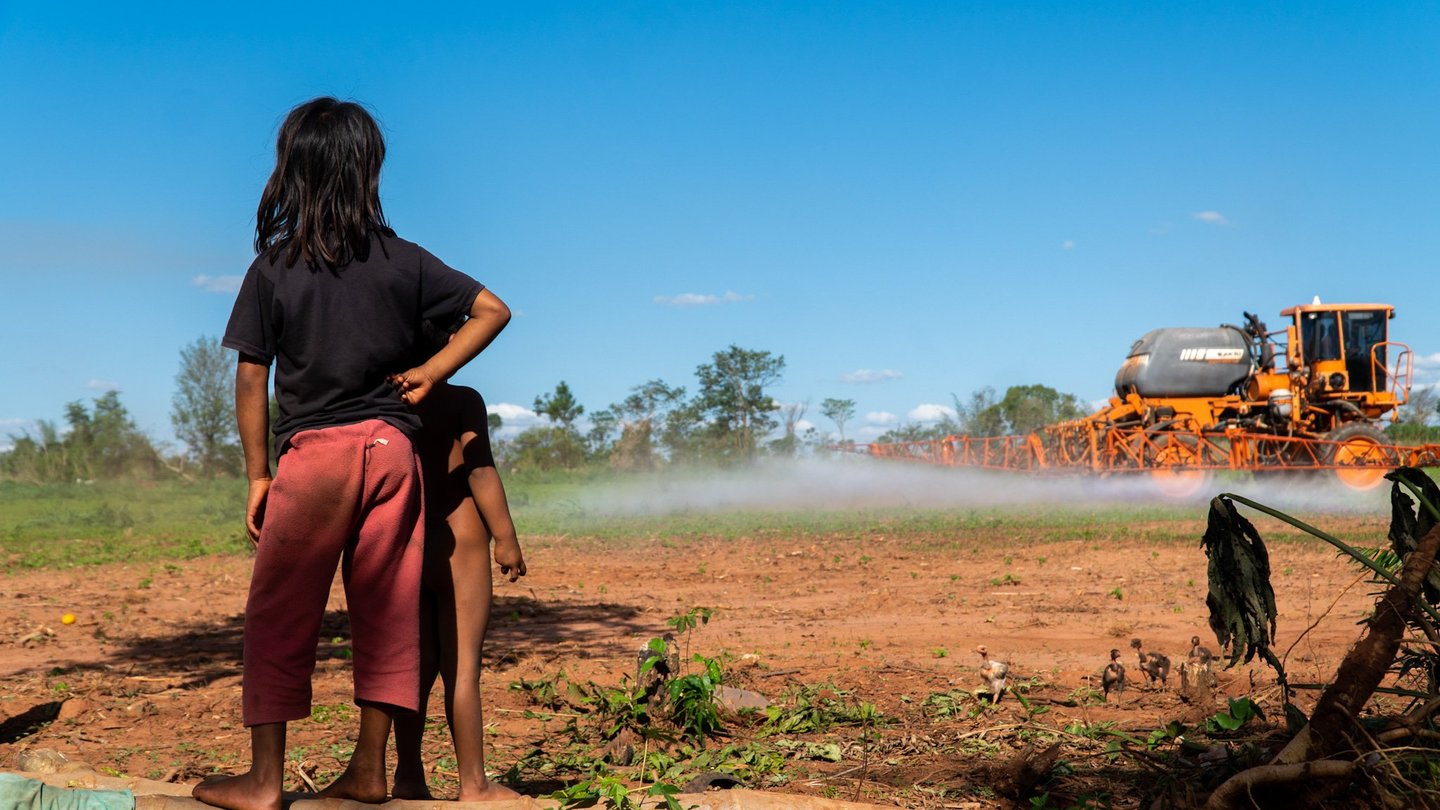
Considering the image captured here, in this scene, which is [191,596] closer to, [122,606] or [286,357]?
→ [122,606]

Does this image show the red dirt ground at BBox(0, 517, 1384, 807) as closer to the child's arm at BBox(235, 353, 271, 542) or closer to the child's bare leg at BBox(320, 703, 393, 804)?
the child's bare leg at BBox(320, 703, 393, 804)

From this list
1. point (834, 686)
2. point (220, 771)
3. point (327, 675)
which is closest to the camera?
point (220, 771)

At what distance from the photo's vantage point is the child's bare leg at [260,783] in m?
2.89

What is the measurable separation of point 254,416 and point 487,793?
1164 mm

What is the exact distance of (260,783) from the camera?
114 inches

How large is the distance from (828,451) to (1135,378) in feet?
29.8

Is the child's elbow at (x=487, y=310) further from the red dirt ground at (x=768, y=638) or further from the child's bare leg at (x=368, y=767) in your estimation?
the red dirt ground at (x=768, y=638)

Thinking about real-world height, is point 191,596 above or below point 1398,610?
below

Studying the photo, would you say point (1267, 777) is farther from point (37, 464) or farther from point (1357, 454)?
point (37, 464)

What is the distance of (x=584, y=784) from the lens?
120 inches

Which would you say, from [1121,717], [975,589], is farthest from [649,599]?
[1121,717]

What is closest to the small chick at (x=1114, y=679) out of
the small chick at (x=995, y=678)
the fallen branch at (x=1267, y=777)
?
the small chick at (x=995, y=678)

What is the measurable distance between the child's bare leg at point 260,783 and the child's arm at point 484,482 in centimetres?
72

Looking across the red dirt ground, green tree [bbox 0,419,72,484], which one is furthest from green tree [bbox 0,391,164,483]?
the red dirt ground
